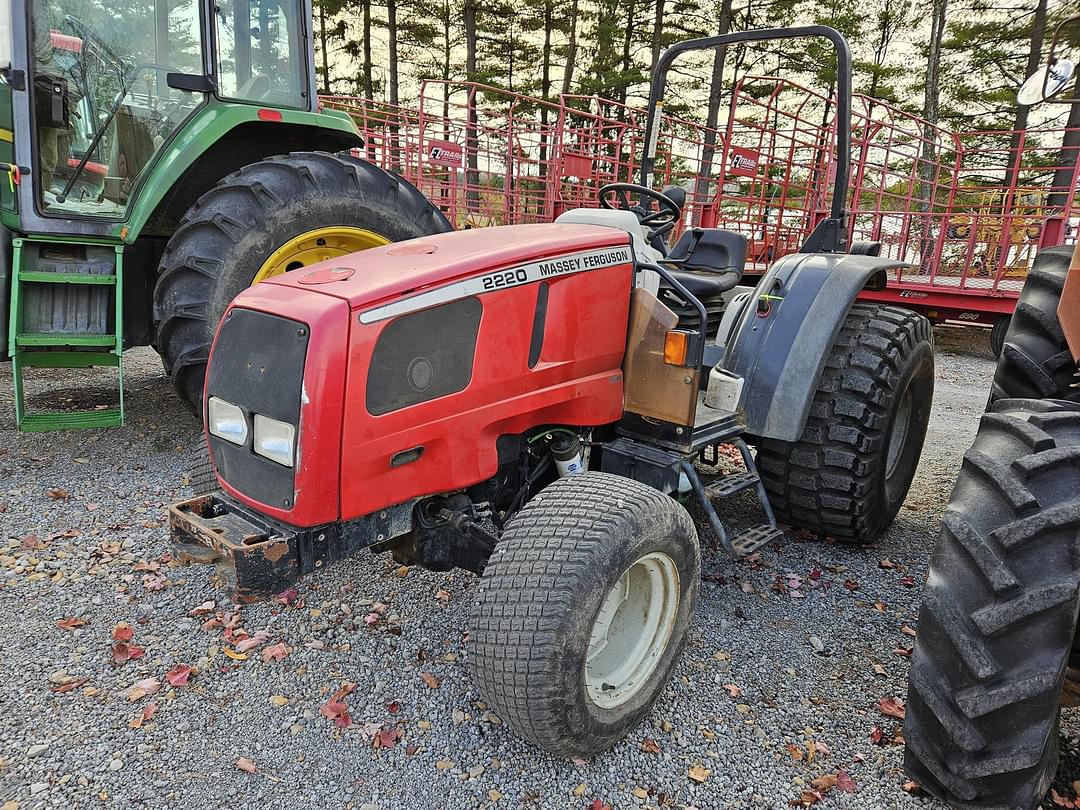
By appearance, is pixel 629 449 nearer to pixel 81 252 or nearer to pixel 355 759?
pixel 355 759

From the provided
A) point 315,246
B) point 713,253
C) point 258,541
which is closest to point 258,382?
point 258,541

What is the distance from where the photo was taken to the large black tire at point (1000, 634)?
5.36 feet

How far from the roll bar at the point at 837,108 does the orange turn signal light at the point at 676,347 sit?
1.30 meters

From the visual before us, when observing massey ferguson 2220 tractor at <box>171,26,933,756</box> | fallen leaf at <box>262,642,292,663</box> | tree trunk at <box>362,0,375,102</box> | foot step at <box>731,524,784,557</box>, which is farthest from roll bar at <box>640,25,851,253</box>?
tree trunk at <box>362,0,375,102</box>

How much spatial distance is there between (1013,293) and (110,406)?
804cm

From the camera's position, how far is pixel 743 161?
867 cm

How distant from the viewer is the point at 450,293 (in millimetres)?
1996

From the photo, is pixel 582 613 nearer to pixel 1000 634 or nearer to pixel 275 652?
pixel 1000 634

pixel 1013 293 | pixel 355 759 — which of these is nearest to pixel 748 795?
pixel 355 759

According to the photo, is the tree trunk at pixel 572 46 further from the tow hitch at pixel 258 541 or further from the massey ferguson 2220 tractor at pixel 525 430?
the tow hitch at pixel 258 541

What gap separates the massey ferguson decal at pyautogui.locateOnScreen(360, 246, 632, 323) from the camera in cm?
189

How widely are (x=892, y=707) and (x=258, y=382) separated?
2.11 metres

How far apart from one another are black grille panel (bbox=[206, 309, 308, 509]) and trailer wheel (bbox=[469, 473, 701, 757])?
2.03ft

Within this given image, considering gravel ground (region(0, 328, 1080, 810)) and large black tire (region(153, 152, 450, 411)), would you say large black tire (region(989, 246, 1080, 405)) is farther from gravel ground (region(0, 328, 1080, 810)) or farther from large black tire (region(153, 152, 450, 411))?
large black tire (region(153, 152, 450, 411))
